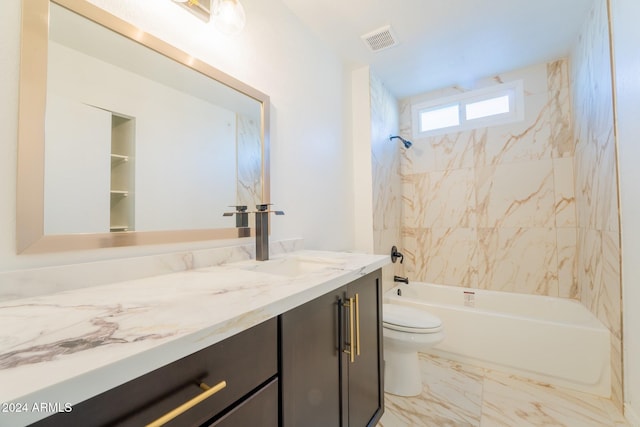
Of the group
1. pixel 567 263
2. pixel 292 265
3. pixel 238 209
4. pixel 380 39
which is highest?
pixel 380 39

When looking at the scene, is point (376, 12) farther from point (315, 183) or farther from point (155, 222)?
point (155, 222)

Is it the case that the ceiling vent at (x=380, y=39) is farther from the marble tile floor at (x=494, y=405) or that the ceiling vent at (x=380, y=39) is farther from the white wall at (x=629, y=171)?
the marble tile floor at (x=494, y=405)

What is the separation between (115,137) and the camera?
0.92 m

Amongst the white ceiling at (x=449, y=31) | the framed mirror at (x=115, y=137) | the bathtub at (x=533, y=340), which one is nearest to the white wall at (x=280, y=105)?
the framed mirror at (x=115, y=137)

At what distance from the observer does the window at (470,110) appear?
95.2 inches

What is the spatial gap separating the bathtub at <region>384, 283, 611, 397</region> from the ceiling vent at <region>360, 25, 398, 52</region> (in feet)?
6.67

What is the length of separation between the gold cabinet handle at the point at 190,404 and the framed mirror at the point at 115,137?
24.8 inches

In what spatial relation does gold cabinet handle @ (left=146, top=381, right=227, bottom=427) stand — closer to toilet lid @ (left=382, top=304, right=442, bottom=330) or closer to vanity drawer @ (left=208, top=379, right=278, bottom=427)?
vanity drawer @ (left=208, top=379, right=278, bottom=427)

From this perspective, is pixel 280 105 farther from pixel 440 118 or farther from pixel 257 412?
pixel 440 118

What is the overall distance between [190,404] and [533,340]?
7.10ft

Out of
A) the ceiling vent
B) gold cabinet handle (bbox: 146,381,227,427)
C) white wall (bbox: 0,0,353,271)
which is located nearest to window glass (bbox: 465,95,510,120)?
the ceiling vent

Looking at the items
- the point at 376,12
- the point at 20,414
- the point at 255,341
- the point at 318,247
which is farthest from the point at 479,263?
the point at 20,414

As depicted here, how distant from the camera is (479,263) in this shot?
99.0 inches

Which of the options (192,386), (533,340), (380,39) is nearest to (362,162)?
(380,39)
